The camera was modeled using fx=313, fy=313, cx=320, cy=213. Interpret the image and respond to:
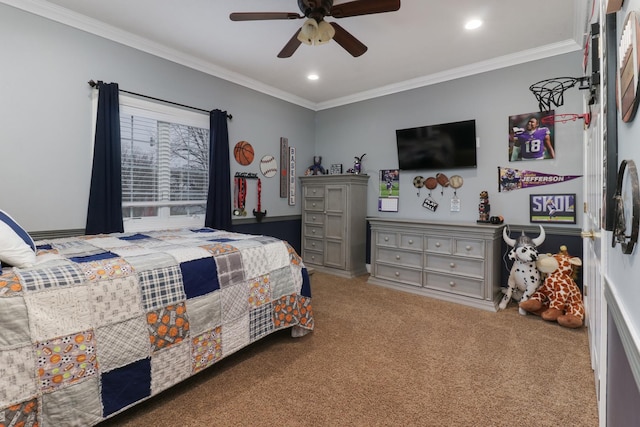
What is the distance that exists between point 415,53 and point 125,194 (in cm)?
329

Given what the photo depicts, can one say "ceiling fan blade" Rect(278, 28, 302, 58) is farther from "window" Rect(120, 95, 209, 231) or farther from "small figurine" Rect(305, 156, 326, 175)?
"small figurine" Rect(305, 156, 326, 175)

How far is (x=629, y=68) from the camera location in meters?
0.77

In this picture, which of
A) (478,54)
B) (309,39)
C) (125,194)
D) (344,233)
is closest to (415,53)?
(478,54)

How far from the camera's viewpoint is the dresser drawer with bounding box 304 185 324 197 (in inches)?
180

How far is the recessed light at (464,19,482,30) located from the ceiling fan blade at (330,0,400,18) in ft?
3.79

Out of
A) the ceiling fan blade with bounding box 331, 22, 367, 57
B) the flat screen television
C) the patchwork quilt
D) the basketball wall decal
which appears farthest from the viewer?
the basketball wall decal

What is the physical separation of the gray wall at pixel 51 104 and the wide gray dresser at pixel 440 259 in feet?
10.0

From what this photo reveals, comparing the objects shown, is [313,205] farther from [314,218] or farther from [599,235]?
[599,235]

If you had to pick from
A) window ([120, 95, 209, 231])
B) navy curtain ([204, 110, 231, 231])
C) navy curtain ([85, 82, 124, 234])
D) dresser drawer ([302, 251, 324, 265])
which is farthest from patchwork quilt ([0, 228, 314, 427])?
dresser drawer ([302, 251, 324, 265])

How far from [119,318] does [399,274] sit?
3.01 metres

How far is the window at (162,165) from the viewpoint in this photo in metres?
3.10

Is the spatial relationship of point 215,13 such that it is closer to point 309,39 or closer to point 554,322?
point 309,39

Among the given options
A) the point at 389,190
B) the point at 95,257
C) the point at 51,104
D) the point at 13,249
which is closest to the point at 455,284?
the point at 389,190

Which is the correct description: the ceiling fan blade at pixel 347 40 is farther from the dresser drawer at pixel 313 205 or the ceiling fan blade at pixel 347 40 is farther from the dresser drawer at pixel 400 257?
the dresser drawer at pixel 313 205
